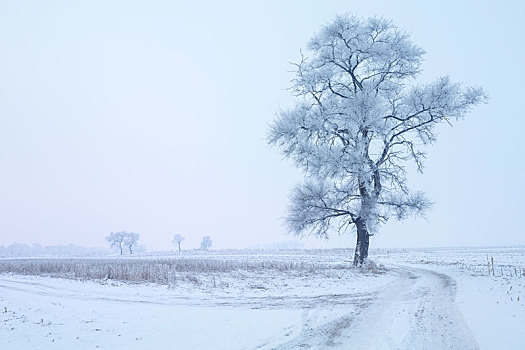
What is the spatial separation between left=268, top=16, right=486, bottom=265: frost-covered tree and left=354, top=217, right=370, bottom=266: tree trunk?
0.06 metres

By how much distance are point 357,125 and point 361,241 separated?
7487 mm

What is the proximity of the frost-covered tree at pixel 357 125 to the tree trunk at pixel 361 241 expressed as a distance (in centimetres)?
6

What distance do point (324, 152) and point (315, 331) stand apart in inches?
644

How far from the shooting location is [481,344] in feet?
24.1

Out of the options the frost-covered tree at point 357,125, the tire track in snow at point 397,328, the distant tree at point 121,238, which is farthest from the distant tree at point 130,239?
the tire track in snow at point 397,328

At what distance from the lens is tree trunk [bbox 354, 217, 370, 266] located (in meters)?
25.5

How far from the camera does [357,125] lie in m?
24.4

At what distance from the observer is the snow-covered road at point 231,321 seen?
25.8 feet

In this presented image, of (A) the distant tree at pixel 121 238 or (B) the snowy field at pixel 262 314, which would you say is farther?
(A) the distant tree at pixel 121 238

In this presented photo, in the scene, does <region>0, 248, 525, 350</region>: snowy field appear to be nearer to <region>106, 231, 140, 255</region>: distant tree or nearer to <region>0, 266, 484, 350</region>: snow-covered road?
<region>0, 266, 484, 350</region>: snow-covered road

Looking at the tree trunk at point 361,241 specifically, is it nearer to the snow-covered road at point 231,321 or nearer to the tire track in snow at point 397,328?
the snow-covered road at point 231,321

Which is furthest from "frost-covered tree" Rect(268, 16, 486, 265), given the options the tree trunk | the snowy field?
the snowy field

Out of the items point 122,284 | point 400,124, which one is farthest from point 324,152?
point 122,284

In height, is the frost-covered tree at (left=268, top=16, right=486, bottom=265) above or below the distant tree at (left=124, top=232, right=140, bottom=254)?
above
